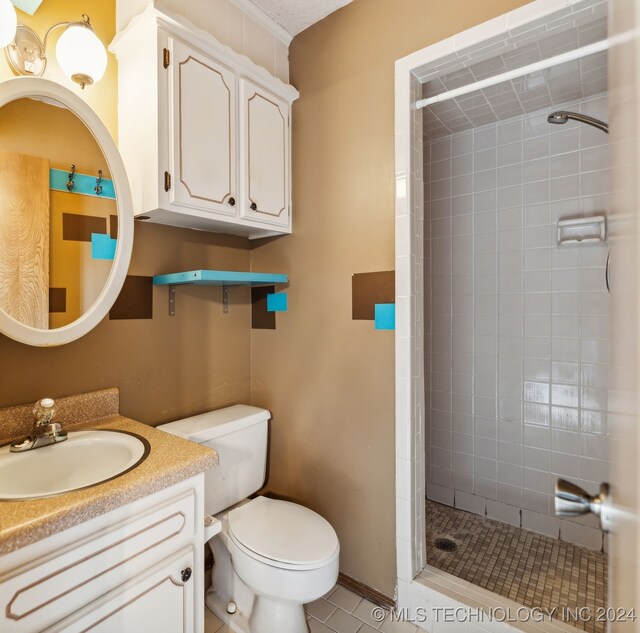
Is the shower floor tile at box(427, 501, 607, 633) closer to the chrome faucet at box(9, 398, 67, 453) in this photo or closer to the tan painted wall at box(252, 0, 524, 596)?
the tan painted wall at box(252, 0, 524, 596)

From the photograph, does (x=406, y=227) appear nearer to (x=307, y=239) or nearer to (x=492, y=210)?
(x=307, y=239)

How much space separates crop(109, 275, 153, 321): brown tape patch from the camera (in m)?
1.47

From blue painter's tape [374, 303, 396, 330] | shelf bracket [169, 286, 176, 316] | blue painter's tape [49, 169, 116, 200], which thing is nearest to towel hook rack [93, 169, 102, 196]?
blue painter's tape [49, 169, 116, 200]

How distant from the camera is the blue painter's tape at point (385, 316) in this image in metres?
1.52

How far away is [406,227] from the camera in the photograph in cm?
147

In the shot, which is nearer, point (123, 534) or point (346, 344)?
point (123, 534)

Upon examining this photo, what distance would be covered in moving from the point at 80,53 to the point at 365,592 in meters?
2.26

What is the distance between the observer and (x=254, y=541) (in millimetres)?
1332

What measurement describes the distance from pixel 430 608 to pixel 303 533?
0.57m

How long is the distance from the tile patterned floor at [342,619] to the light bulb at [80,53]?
2.04 m

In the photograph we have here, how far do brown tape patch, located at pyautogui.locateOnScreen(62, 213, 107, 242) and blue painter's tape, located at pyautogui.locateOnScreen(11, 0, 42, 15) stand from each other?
0.65 m

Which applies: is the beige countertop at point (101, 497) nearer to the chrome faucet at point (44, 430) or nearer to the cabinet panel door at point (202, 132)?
the chrome faucet at point (44, 430)

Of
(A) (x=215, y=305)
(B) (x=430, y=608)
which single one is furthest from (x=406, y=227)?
(B) (x=430, y=608)

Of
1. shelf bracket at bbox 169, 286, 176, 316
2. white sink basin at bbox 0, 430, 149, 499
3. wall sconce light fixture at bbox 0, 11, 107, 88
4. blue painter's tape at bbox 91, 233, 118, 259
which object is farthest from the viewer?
shelf bracket at bbox 169, 286, 176, 316
